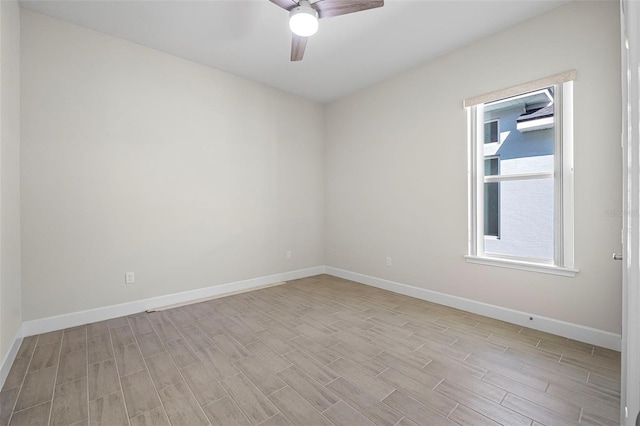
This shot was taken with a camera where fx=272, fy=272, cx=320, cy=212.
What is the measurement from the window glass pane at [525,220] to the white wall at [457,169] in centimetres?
22

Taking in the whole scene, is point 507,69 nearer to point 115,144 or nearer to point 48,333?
point 115,144

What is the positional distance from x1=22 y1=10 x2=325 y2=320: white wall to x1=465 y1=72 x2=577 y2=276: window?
270 cm

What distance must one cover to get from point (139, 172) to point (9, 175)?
102cm

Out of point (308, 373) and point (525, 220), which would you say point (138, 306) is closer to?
point (308, 373)

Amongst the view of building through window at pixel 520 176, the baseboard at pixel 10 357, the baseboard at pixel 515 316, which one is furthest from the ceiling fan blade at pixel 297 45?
the baseboard at pixel 10 357

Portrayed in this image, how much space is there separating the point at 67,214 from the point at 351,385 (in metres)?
3.02

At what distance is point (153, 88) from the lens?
3152mm

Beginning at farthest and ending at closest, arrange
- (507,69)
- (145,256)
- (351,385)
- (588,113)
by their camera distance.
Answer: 1. (145,256)
2. (507,69)
3. (588,113)
4. (351,385)

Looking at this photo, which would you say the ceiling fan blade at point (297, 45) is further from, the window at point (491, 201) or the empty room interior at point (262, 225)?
the window at point (491, 201)

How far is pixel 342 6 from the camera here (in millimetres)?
2125

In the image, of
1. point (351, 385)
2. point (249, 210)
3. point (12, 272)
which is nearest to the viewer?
point (351, 385)

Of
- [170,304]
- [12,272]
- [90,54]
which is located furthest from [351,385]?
[90,54]

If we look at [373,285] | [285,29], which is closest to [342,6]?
[285,29]

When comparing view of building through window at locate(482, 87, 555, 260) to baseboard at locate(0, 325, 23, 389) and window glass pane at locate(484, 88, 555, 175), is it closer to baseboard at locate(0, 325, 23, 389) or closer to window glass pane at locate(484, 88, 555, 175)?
window glass pane at locate(484, 88, 555, 175)
